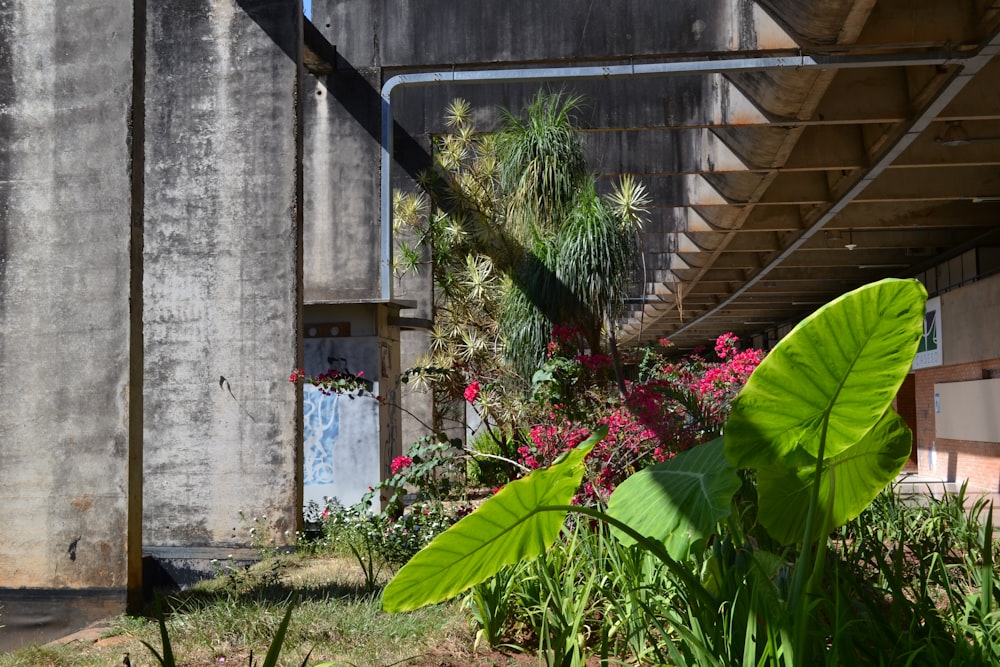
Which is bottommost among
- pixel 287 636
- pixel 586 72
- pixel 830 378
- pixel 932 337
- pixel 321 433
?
pixel 287 636

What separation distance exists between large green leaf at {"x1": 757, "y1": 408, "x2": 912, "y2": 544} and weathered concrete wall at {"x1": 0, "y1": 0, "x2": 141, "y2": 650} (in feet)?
11.4

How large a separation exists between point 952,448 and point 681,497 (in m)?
16.5

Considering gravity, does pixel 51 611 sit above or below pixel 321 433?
below

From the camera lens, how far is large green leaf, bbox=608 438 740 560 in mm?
2568

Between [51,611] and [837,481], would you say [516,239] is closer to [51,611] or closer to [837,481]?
[51,611]

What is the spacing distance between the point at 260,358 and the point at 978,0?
5486 mm

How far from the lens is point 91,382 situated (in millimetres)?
5145

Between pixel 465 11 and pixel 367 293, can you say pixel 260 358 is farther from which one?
pixel 465 11

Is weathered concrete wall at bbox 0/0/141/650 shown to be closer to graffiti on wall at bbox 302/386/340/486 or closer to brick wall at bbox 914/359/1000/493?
graffiti on wall at bbox 302/386/340/486

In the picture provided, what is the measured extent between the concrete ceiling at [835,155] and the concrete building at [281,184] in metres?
0.03

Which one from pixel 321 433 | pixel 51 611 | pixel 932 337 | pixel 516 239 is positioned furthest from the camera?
pixel 932 337

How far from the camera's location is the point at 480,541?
7.89ft

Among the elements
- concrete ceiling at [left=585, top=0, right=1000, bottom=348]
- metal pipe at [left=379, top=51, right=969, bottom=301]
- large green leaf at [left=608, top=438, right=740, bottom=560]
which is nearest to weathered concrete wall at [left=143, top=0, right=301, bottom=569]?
metal pipe at [left=379, top=51, right=969, bottom=301]

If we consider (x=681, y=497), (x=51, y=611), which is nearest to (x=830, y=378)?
(x=681, y=497)
